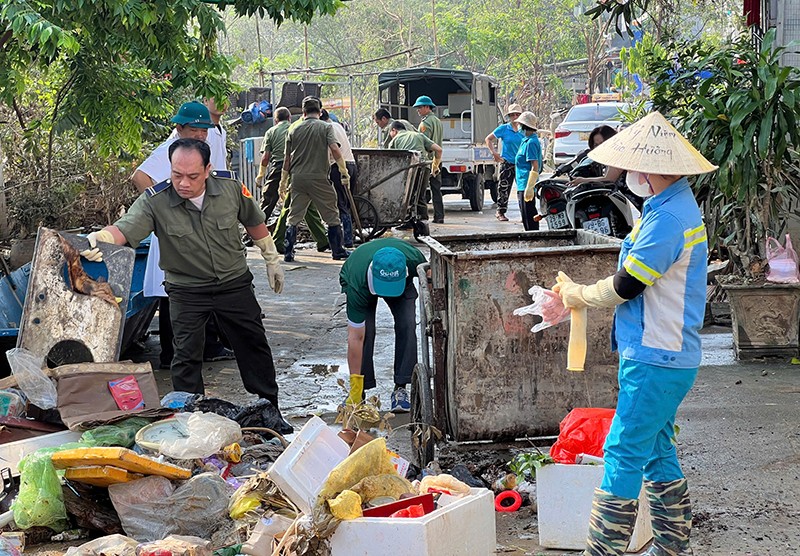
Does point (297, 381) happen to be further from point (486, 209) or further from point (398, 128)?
point (486, 209)

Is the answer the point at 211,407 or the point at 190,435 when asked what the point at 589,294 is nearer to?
the point at 190,435

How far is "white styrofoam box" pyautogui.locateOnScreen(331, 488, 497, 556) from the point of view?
3719 millimetres

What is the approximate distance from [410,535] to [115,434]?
6.04 feet

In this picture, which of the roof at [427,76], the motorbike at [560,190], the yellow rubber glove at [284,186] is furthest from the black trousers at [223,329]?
the roof at [427,76]

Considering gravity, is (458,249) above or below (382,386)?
above

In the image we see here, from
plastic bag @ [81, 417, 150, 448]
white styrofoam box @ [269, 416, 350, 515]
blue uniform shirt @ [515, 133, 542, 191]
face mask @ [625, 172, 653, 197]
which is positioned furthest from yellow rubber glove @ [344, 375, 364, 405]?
blue uniform shirt @ [515, 133, 542, 191]

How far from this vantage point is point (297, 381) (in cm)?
736

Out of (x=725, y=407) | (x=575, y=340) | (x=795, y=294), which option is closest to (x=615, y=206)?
(x=795, y=294)

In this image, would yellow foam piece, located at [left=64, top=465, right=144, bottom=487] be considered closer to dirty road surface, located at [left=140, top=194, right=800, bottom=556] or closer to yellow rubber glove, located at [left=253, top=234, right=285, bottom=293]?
dirty road surface, located at [left=140, top=194, right=800, bottom=556]

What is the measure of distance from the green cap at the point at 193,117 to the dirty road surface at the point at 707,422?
5.90 ft

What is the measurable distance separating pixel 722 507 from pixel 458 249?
7.24 ft

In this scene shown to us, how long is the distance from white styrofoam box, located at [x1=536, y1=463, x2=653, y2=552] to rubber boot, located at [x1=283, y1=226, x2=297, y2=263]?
8.55 m

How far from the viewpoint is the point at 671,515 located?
389 centimetres

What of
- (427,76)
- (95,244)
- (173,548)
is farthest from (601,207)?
(427,76)
